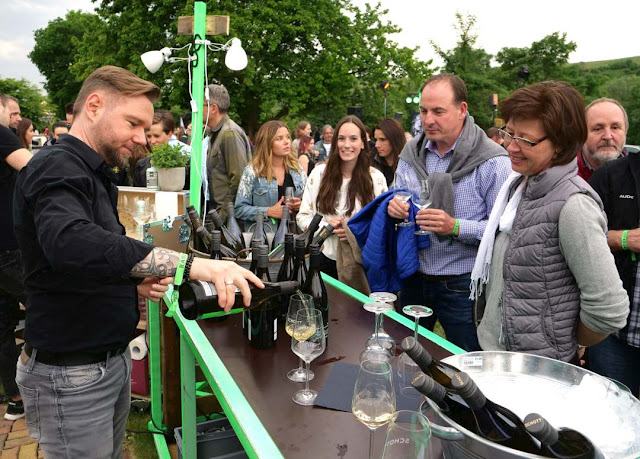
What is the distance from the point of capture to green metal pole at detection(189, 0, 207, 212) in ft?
10.8

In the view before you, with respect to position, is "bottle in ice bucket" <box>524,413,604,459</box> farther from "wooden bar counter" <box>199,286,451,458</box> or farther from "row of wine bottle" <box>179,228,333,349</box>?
"row of wine bottle" <box>179,228,333,349</box>

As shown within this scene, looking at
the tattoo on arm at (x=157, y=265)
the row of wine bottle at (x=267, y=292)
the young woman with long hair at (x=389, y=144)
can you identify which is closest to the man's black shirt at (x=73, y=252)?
the tattoo on arm at (x=157, y=265)

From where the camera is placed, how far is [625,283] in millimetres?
2426

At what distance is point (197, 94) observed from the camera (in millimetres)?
3338

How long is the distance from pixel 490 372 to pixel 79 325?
4.49 feet

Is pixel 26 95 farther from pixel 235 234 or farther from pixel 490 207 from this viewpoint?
pixel 490 207

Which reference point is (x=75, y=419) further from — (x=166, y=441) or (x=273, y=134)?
(x=273, y=134)

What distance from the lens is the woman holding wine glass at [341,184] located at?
3316 millimetres

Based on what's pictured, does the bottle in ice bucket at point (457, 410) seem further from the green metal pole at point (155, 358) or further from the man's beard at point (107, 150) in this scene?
the green metal pole at point (155, 358)

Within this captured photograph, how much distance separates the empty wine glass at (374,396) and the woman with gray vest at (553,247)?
785 millimetres

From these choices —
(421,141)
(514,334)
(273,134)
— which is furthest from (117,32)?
(514,334)

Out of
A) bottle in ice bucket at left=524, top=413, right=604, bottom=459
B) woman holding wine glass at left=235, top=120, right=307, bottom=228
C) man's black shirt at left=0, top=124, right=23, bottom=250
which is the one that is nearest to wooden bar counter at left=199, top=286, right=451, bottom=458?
bottle in ice bucket at left=524, top=413, right=604, bottom=459

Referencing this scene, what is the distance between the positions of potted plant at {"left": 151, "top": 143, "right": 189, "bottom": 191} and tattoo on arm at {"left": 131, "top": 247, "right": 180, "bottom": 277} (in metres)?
2.89

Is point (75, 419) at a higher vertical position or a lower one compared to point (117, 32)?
lower
